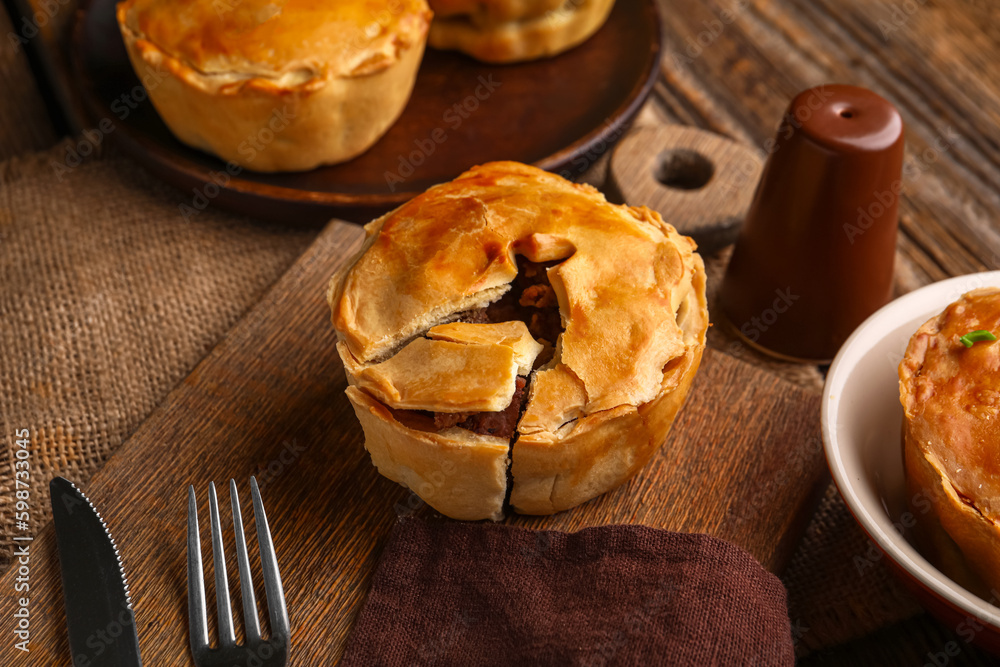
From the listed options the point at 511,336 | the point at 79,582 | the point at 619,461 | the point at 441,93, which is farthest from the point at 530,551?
the point at 441,93

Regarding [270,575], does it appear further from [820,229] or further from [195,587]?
[820,229]

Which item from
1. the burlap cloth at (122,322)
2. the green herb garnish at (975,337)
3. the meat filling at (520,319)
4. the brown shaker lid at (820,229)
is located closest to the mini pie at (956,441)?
the green herb garnish at (975,337)
